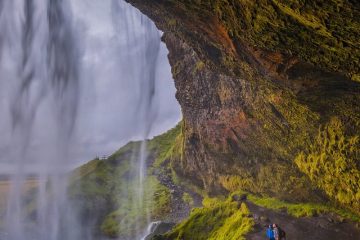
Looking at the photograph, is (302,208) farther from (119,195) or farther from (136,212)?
(119,195)

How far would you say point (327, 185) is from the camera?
72.2 ft

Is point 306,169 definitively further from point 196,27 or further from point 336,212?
point 196,27

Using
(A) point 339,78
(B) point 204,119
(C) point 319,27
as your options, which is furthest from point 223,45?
(B) point 204,119

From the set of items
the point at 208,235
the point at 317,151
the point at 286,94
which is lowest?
the point at 208,235

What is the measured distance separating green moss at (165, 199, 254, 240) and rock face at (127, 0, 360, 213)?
530cm

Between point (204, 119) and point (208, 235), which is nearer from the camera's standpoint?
point (208, 235)

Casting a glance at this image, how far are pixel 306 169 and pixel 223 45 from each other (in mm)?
11520

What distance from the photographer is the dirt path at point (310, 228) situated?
1871 centimetres

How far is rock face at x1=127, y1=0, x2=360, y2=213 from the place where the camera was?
12086mm

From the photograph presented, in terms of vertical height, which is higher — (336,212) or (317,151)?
(317,151)

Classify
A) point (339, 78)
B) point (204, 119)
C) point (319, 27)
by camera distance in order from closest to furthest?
1. point (319, 27)
2. point (339, 78)
3. point (204, 119)

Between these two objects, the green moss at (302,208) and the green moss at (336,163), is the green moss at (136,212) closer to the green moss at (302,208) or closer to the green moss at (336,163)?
the green moss at (302,208)

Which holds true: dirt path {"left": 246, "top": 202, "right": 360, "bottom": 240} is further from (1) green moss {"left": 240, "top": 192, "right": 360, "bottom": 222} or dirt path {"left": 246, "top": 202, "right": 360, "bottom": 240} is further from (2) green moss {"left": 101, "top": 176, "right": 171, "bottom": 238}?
(2) green moss {"left": 101, "top": 176, "right": 171, "bottom": 238}

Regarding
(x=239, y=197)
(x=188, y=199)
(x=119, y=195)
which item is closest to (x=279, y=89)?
(x=239, y=197)
